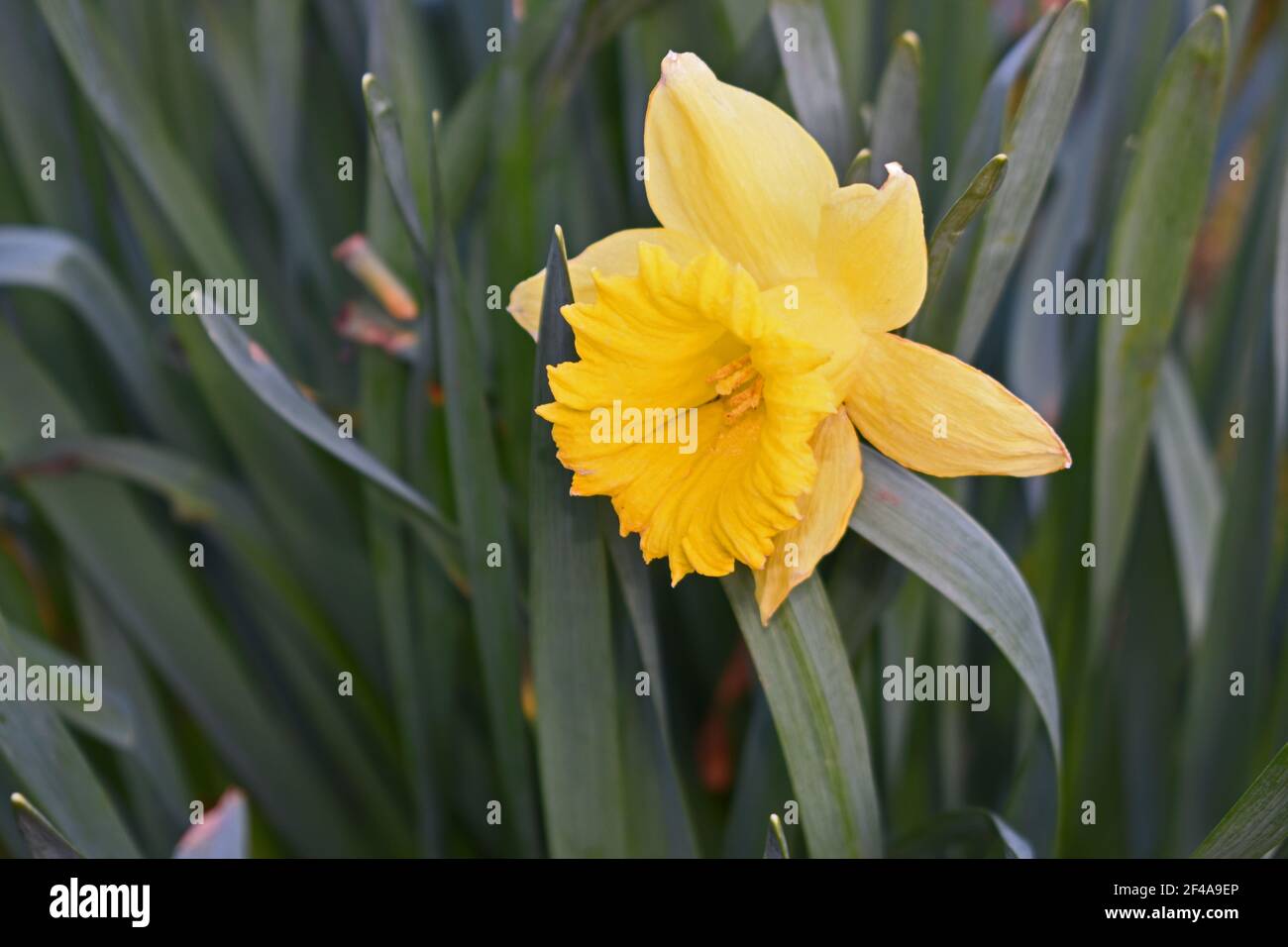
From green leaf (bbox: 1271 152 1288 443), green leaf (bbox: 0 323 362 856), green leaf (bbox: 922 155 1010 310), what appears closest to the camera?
green leaf (bbox: 922 155 1010 310)

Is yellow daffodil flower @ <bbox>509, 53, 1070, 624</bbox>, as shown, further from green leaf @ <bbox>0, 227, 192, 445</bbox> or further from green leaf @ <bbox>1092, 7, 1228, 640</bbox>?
green leaf @ <bbox>0, 227, 192, 445</bbox>

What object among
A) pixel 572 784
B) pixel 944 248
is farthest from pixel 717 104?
pixel 572 784

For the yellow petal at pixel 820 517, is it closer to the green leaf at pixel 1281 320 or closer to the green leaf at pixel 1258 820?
the green leaf at pixel 1258 820

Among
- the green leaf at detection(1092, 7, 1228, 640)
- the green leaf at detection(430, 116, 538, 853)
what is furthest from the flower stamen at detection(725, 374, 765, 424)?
the green leaf at detection(1092, 7, 1228, 640)

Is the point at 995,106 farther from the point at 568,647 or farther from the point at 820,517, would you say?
the point at 568,647

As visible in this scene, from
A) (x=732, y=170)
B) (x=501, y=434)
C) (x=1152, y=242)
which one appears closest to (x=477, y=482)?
(x=501, y=434)
